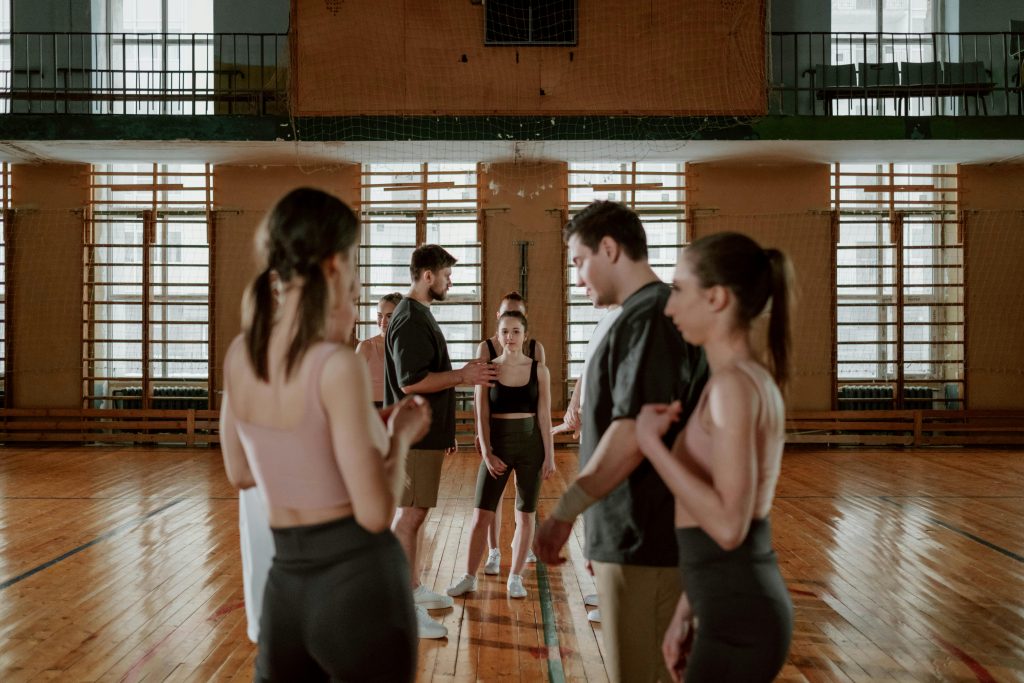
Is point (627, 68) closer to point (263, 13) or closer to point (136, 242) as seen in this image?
point (263, 13)

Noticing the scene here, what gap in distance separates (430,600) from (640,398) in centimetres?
281

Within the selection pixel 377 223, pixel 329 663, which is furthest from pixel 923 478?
pixel 329 663

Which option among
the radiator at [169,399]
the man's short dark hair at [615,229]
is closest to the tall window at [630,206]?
the radiator at [169,399]

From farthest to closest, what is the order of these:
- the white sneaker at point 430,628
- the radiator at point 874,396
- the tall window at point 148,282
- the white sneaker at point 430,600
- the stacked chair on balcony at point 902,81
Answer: the radiator at point 874,396 < the tall window at point 148,282 < the stacked chair on balcony at point 902,81 < the white sneaker at point 430,600 < the white sneaker at point 430,628

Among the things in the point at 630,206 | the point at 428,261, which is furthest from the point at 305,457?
the point at 630,206

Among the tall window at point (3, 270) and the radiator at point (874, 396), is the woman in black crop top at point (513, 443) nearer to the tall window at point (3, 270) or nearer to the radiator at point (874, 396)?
the radiator at point (874, 396)

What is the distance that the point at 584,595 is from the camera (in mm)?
4523

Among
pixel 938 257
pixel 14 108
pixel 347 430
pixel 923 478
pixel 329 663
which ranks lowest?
pixel 923 478

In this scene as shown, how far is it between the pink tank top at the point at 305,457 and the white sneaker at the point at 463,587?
10.4ft

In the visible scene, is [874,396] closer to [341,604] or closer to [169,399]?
[169,399]

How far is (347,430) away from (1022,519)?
658 centimetres

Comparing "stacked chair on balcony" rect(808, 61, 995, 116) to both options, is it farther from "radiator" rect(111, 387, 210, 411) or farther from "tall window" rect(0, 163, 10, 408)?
"tall window" rect(0, 163, 10, 408)

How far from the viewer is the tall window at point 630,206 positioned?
10.7m

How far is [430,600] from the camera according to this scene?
168 inches
